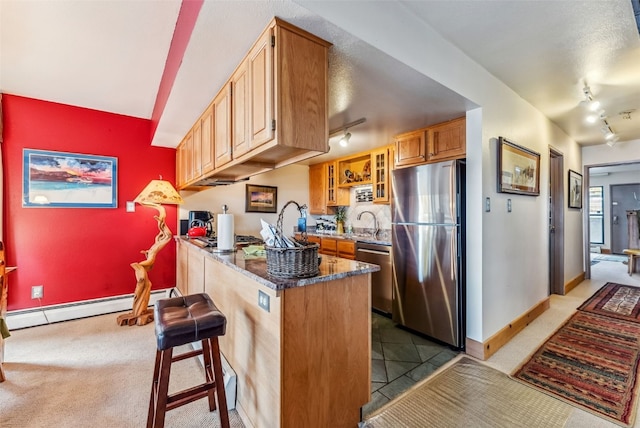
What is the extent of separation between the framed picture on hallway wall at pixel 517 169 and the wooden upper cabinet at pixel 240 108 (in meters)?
2.14

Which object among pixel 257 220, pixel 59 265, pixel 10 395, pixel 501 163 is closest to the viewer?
pixel 10 395

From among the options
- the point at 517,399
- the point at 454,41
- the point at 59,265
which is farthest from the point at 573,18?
the point at 59,265

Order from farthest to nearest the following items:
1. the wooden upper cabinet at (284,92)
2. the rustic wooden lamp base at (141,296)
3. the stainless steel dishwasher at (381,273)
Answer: the stainless steel dishwasher at (381,273)
the rustic wooden lamp base at (141,296)
the wooden upper cabinet at (284,92)

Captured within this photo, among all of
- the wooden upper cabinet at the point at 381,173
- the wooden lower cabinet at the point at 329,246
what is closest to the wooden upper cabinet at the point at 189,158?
the wooden lower cabinet at the point at 329,246

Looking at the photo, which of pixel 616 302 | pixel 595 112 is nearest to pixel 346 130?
pixel 595 112

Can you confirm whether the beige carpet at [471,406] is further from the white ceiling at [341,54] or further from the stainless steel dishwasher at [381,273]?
the white ceiling at [341,54]

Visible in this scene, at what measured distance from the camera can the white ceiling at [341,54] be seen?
1.56 meters

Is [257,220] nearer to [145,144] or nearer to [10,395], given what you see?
[145,144]

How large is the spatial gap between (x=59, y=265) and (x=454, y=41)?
4.40m

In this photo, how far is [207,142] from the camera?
8.05ft

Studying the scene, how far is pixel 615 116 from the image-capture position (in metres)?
3.28

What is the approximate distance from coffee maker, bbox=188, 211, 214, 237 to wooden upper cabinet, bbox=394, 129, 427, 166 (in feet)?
8.22

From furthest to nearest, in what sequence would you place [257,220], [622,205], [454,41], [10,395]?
[622,205]
[257,220]
[454,41]
[10,395]

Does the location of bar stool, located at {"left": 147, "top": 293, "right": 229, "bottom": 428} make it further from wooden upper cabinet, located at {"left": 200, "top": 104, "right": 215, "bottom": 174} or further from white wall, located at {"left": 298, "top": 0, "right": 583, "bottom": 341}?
white wall, located at {"left": 298, "top": 0, "right": 583, "bottom": 341}
